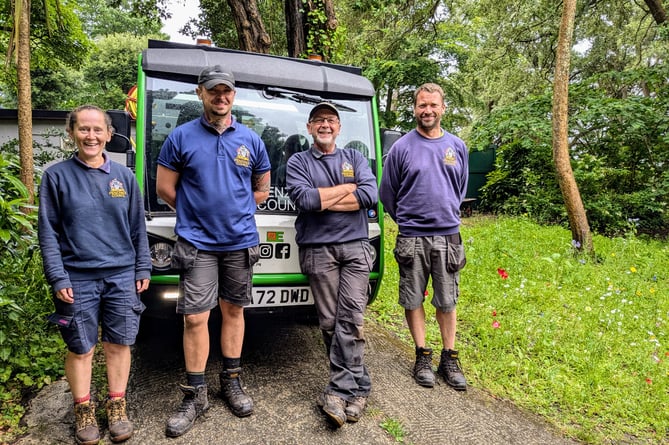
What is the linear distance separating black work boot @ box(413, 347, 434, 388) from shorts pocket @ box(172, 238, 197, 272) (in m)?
2.02

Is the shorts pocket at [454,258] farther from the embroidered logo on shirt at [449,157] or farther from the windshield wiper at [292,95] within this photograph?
the windshield wiper at [292,95]

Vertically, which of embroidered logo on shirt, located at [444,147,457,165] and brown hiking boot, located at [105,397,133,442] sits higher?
embroidered logo on shirt, located at [444,147,457,165]

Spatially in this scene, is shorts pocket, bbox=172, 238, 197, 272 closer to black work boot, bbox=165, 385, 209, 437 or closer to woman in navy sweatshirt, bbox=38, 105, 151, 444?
woman in navy sweatshirt, bbox=38, 105, 151, 444

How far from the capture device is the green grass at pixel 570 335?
355cm

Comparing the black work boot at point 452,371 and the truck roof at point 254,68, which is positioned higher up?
the truck roof at point 254,68

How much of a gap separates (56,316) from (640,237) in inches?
415

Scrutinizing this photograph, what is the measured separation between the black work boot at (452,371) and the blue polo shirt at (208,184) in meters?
1.95

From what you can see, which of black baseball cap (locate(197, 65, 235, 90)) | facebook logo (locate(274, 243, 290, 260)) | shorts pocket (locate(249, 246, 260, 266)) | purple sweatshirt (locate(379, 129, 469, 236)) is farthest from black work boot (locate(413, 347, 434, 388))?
black baseball cap (locate(197, 65, 235, 90))

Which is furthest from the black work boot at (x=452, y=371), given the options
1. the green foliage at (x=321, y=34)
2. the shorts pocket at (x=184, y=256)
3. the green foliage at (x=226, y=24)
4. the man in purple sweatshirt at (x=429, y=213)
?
the green foliage at (x=226, y=24)

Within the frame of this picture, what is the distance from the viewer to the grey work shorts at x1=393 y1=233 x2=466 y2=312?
145 inches

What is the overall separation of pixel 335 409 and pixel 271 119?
2291mm

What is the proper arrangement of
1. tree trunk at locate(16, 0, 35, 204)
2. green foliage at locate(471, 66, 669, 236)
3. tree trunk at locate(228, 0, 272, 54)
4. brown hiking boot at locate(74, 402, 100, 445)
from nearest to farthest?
brown hiking boot at locate(74, 402, 100, 445) → tree trunk at locate(16, 0, 35, 204) → tree trunk at locate(228, 0, 272, 54) → green foliage at locate(471, 66, 669, 236)

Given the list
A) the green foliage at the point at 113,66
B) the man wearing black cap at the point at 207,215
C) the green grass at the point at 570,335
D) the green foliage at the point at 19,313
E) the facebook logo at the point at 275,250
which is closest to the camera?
the man wearing black cap at the point at 207,215

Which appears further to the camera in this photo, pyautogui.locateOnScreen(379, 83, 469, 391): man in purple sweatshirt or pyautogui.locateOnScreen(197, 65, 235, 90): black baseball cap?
pyautogui.locateOnScreen(379, 83, 469, 391): man in purple sweatshirt
